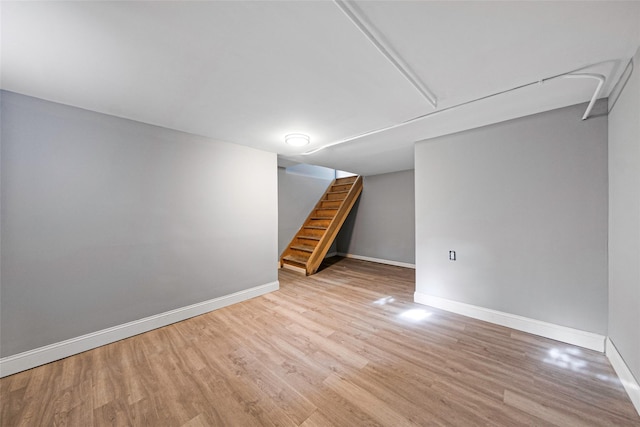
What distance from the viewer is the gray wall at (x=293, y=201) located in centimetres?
491

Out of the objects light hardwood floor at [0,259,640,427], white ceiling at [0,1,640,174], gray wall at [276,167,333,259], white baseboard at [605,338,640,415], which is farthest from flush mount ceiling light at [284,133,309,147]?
white baseboard at [605,338,640,415]

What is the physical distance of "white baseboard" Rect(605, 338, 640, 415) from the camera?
1294 mm

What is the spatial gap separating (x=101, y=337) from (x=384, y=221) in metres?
4.86

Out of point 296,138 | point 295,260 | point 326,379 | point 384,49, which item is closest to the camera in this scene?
point 384,49

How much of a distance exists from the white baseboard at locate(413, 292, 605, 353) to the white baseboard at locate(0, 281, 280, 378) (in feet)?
8.79

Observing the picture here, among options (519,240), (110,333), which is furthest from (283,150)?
(519,240)

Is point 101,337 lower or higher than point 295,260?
lower

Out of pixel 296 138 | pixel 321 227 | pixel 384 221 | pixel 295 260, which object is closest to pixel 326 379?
pixel 296 138

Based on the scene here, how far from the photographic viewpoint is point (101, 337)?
6.51ft

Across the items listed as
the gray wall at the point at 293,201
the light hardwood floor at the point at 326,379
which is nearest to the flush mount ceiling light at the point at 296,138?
the light hardwood floor at the point at 326,379

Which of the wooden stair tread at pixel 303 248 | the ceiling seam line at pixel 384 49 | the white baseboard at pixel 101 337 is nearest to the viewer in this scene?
the ceiling seam line at pixel 384 49

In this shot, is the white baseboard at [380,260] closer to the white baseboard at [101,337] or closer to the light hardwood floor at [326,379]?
the light hardwood floor at [326,379]

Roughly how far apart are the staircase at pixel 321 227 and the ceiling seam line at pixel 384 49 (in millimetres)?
3239

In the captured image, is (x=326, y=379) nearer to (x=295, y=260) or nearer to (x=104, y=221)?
(x=104, y=221)
